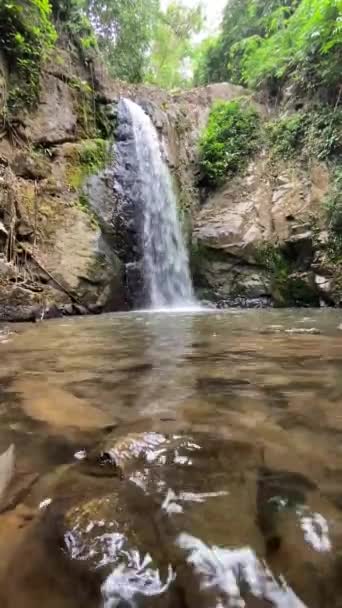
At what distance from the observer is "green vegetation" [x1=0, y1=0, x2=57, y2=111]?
6.38m

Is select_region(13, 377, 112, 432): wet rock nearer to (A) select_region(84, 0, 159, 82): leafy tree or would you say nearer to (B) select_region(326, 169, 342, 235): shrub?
(B) select_region(326, 169, 342, 235): shrub

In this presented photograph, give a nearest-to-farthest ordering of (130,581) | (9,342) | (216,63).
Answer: (130,581)
(9,342)
(216,63)

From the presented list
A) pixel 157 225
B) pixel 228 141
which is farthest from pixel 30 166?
pixel 228 141

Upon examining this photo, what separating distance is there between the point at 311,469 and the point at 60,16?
9.62 metres

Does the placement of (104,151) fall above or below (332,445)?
above

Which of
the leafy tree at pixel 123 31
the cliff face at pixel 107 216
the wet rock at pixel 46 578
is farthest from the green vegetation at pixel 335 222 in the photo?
the leafy tree at pixel 123 31

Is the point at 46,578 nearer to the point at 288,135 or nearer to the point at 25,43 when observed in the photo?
the point at 25,43

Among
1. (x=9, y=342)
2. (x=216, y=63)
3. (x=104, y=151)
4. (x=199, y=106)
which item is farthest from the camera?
(x=216, y=63)

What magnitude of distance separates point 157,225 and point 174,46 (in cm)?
1289

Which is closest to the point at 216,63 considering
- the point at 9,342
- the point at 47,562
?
the point at 9,342

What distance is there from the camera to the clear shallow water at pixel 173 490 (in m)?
0.63

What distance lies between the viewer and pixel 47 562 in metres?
0.68

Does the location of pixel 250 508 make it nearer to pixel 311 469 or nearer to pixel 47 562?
pixel 311 469

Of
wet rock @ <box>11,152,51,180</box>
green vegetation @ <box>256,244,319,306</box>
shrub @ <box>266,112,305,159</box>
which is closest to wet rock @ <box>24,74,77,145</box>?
wet rock @ <box>11,152,51,180</box>
